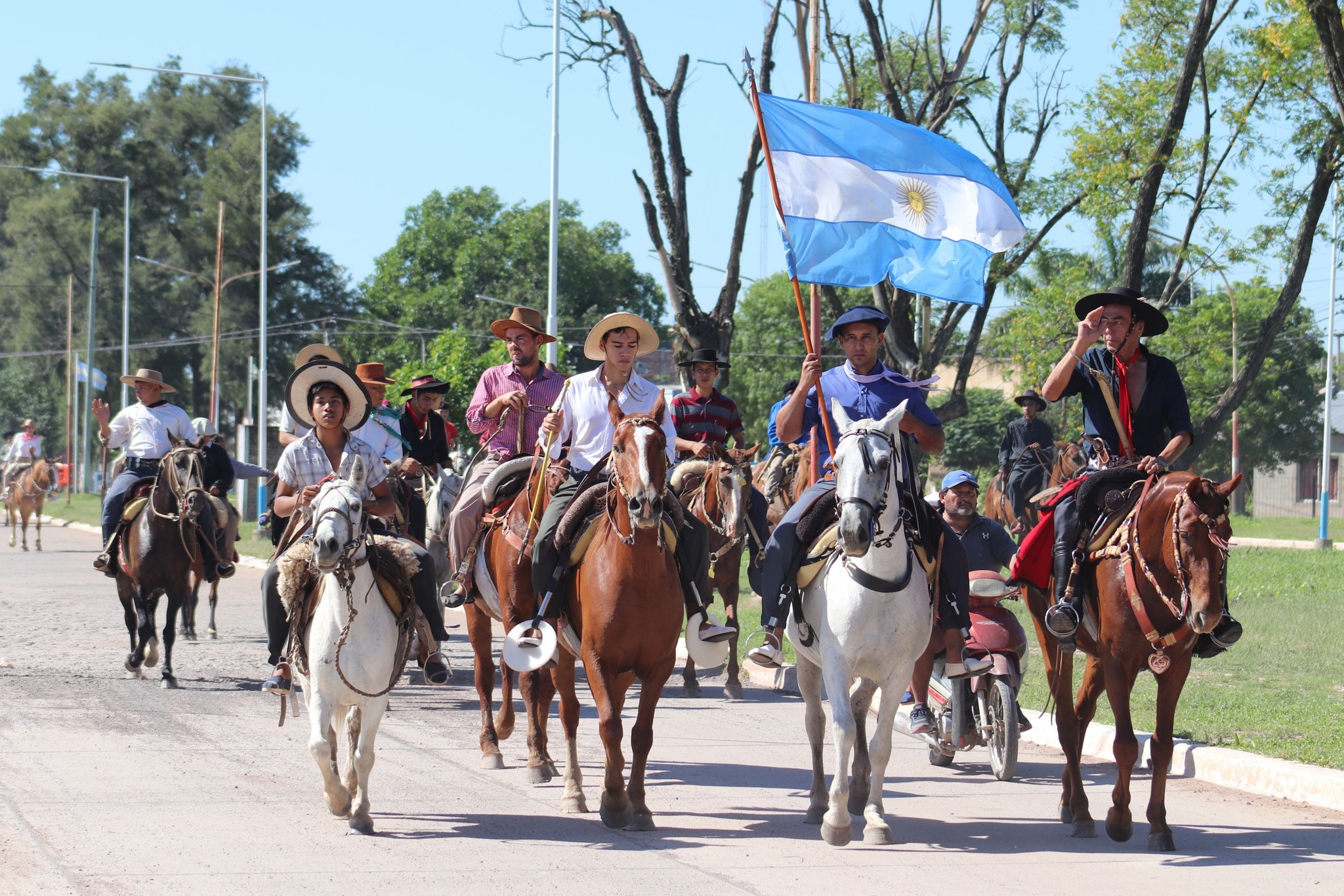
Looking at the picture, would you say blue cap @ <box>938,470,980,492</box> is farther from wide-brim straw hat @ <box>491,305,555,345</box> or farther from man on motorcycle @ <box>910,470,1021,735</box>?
wide-brim straw hat @ <box>491,305,555,345</box>

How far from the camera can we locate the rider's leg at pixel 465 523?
34.0ft

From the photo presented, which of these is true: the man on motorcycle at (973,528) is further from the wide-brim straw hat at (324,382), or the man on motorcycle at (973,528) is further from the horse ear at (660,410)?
the wide-brim straw hat at (324,382)

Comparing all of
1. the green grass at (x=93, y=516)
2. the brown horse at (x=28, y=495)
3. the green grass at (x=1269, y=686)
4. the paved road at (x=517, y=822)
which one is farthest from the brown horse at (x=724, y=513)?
the brown horse at (x=28, y=495)

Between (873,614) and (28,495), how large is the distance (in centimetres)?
2966

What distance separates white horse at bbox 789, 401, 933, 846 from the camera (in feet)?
23.9

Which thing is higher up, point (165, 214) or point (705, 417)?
point (165, 214)

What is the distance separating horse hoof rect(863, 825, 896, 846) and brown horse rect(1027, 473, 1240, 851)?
1133 millimetres

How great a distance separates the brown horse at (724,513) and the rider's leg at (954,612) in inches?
183

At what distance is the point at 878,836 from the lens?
24.8 ft

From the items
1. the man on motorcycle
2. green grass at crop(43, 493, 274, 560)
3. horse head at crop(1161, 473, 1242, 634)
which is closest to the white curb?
horse head at crop(1161, 473, 1242, 634)

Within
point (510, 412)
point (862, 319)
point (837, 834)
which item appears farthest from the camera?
point (510, 412)

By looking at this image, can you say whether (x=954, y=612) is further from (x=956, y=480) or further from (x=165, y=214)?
(x=165, y=214)

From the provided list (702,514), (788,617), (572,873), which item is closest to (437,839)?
(572,873)

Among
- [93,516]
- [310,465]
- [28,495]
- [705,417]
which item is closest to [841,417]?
[310,465]
